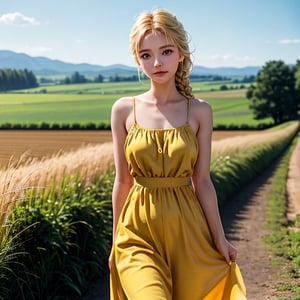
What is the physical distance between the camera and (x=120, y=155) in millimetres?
2742

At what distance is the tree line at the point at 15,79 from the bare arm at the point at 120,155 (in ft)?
19.7

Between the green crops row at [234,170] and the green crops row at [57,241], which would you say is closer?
the green crops row at [57,241]

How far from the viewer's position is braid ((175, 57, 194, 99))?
278cm

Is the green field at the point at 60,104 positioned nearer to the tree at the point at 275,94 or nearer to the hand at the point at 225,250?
the hand at the point at 225,250

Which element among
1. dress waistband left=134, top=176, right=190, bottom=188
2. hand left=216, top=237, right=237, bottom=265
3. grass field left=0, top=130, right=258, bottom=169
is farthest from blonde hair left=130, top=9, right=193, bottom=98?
grass field left=0, top=130, right=258, bottom=169

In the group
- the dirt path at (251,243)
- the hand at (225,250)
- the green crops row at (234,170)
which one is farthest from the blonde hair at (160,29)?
the green crops row at (234,170)

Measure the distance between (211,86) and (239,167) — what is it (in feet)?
220

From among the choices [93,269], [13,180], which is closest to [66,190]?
[93,269]

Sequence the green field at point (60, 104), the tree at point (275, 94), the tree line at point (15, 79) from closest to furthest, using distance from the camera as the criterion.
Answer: the tree line at point (15, 79) → the green field at point (60, 104) → the tree at point (275, 94)

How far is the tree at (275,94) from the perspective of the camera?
72500 millimetres

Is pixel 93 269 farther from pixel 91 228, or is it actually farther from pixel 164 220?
pixel 164 220

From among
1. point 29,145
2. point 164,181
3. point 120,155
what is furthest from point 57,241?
point 29,145

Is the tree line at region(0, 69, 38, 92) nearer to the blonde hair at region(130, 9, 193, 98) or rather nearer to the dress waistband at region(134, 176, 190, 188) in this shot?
the blonde hair at region(130, 9, 193, 98)

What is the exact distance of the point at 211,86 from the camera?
8162 centimetres
